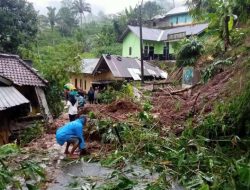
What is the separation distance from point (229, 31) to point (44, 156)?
394 inches

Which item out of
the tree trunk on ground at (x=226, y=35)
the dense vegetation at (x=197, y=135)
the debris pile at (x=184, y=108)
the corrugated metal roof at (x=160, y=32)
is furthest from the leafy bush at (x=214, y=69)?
the corrugated metal roof at (x=160, y=32)

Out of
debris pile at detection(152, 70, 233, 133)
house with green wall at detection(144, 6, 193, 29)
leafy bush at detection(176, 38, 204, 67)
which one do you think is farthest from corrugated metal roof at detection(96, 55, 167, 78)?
house with green wall at detection(144, 6, 193, 29)

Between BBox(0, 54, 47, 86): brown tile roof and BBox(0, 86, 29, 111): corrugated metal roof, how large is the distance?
1989 mm

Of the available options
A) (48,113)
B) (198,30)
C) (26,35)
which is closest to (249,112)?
(48,113)

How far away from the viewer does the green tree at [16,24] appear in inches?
890

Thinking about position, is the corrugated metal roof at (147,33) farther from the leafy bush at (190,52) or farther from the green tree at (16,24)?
the leafy bush at (190,52)

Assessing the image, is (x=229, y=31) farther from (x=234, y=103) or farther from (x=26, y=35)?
(x=26, y=35)

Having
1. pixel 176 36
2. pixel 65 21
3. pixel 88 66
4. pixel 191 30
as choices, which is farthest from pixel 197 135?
pixel 65 21

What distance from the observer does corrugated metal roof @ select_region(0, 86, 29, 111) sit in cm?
918

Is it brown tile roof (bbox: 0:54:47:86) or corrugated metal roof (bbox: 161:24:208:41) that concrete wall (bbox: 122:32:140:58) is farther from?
brown tile roof (bbox: 0:54:47:86)

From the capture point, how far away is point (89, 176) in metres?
4.80

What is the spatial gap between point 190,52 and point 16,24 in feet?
44.5

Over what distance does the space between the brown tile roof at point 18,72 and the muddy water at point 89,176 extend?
26.8 ft

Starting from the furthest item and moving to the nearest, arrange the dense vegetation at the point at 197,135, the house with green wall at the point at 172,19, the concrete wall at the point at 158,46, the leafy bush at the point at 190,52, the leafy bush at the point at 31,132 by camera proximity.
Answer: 1. the house with green wall at the point at 172,19
2. the concrete wall at the point at 158,46
3. the leafy bush at the point at 190,52
4. the leafy bush at the point at 31,132
5. the dense vegetation at the point at 197,135
